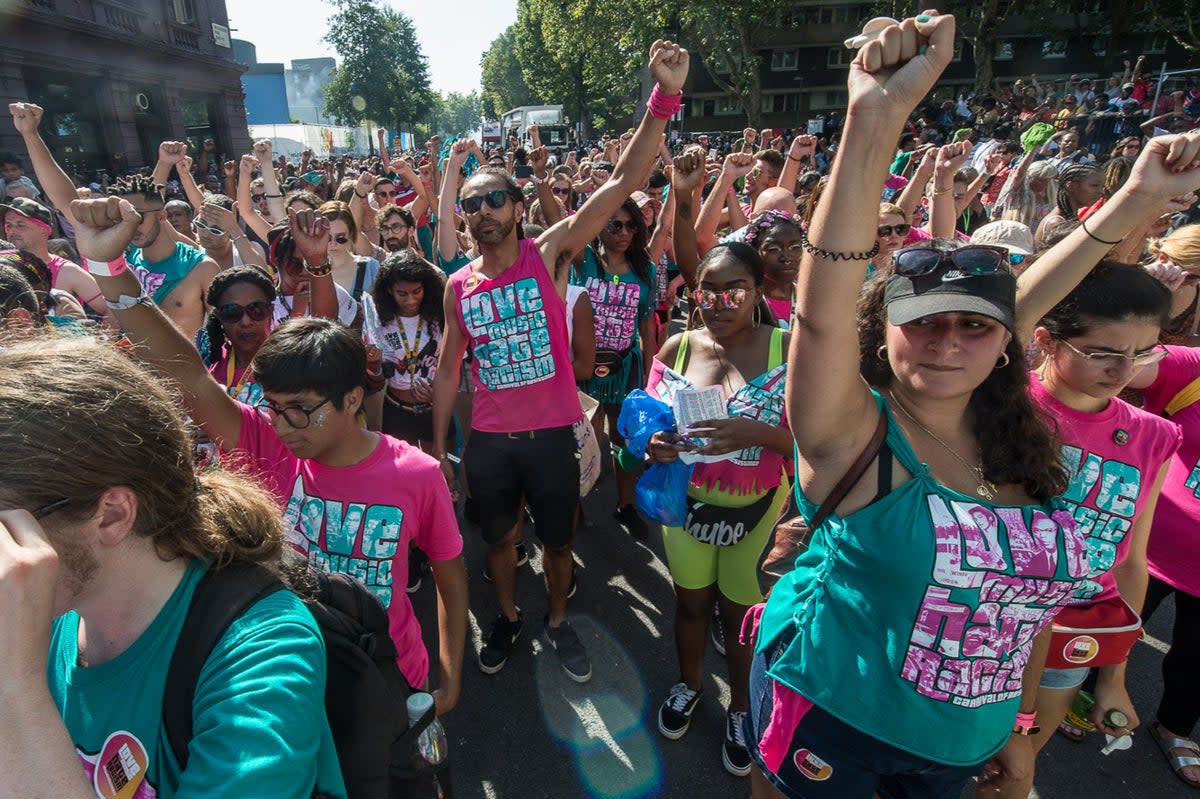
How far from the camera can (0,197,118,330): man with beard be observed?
3448 millimetres

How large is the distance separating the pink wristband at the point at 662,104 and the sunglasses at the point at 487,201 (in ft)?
2.42

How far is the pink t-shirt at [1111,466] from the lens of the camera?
6.10 feet

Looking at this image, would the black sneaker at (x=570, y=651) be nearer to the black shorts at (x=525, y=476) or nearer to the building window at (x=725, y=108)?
the black shorts at (x=525, y=476)

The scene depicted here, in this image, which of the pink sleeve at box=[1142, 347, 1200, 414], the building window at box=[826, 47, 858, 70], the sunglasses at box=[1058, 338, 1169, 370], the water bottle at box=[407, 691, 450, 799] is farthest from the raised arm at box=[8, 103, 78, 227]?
the building window at box=[826, 47, 858, 70]

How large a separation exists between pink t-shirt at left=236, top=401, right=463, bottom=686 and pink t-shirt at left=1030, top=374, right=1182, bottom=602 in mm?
1789

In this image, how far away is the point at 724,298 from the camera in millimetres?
2578

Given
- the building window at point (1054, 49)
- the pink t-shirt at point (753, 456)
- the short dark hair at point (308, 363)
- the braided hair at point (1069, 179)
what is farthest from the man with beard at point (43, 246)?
the building window at point (1054, 49)

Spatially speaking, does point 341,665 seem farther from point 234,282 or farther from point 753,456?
point 234,282

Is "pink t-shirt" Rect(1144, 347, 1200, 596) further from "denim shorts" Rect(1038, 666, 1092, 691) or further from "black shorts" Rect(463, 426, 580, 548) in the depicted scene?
"black shorts" Rect(463, 426, 580, 548)

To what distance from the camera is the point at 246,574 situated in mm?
1141

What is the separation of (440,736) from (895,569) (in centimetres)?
115

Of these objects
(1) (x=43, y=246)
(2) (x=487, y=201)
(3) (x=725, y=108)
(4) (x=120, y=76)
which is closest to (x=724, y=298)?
(2) (x=487, y=201)

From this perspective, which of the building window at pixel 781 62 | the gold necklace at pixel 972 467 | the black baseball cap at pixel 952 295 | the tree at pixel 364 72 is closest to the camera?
the black baseball cap at pixel 952 295

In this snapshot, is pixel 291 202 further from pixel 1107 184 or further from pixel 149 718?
pixel 1107 184
